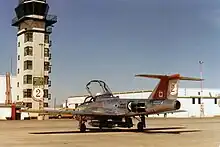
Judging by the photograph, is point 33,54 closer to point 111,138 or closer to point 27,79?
point 27,79

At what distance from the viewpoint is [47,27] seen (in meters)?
85.1

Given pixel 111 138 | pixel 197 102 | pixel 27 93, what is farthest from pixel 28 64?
pixel 111 138

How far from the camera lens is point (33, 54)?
8000 centimetres

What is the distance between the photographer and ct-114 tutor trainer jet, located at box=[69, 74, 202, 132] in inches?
1123

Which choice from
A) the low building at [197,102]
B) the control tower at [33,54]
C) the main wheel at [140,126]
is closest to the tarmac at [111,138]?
the main wheel at [140,126]

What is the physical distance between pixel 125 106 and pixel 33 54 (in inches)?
2101

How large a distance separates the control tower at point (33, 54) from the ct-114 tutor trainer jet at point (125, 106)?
48.8 metres

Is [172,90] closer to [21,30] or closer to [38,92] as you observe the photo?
[38,92]

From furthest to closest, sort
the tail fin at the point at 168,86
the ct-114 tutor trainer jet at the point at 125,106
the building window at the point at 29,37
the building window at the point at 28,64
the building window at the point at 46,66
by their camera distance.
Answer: the building window at the point at 46,66, the building window at the point at 29,37, the building window at the point at 28,64, the tail fin at the point at 168,86, the ct-114 tutor trainer jet at the point at 125,106

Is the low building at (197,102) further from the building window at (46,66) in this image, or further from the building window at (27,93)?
the building window at (27,93)

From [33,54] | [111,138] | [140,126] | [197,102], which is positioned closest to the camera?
[111,138]

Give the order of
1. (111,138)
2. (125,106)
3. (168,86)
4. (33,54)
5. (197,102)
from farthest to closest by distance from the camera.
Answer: (197,102) < (33,54) < (125,106) < (168,86) < (111,138)

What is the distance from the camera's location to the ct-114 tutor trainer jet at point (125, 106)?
28.5 meters

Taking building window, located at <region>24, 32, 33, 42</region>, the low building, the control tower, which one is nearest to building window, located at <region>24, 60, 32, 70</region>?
the control tower
